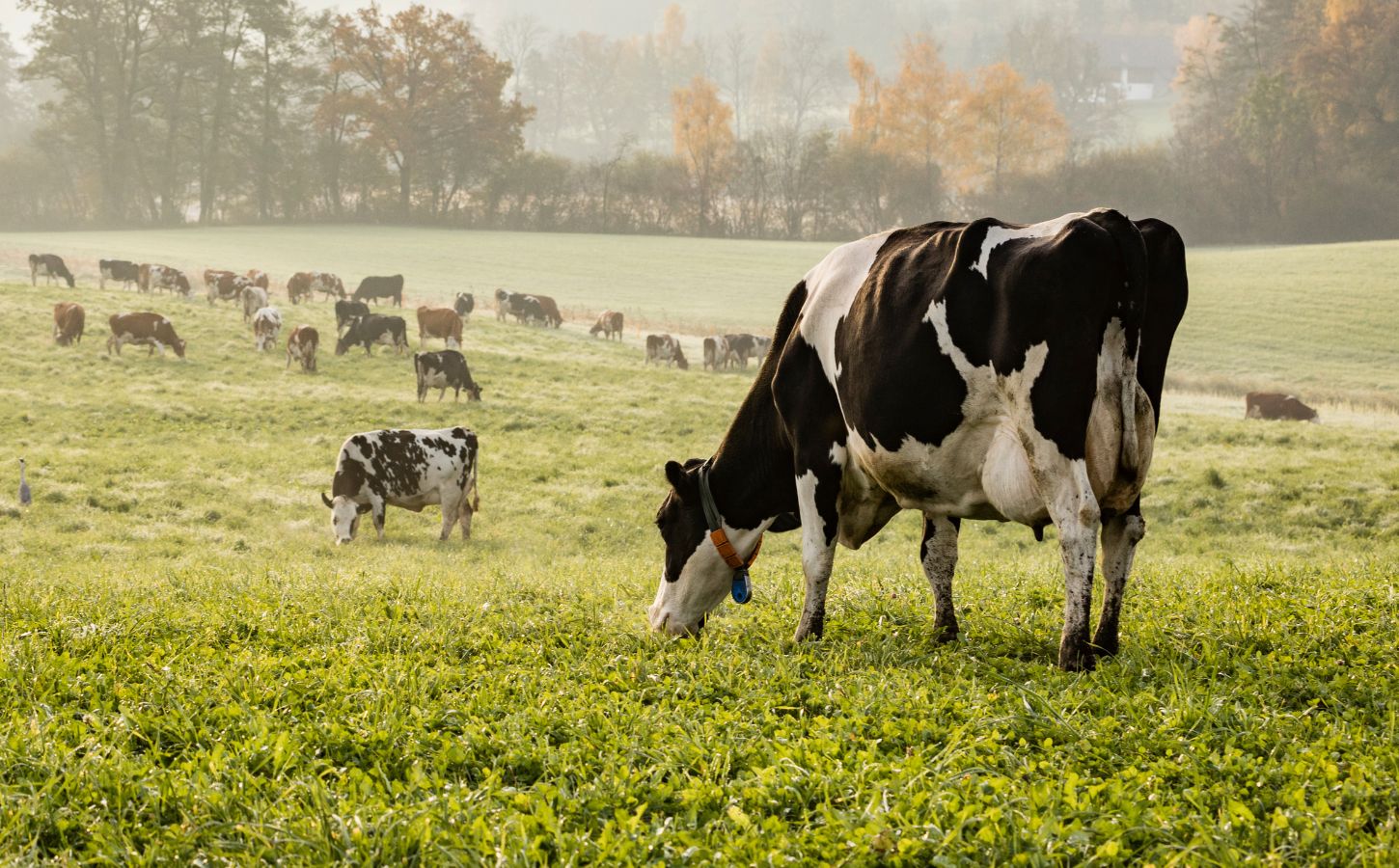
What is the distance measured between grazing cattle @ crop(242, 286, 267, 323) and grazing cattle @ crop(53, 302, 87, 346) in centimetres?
491

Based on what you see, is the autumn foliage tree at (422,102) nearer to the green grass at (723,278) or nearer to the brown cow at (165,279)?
the green grass at (723,278)

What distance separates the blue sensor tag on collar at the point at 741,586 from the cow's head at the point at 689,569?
0.16ft

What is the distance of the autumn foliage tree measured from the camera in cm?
6022

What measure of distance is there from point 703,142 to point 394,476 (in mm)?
51329

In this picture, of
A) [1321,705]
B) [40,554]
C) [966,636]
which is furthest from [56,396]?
[1321,705]

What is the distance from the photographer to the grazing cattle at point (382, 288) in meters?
40.1

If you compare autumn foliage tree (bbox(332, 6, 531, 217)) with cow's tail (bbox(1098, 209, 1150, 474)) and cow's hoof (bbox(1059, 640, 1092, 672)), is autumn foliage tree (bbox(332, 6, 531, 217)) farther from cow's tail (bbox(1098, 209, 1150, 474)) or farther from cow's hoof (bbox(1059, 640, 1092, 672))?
cow's hoof (bbox(1059, 640, 1092, 672))

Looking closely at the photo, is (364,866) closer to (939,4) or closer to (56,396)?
(56,396)

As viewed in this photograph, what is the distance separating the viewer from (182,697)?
4828 mm

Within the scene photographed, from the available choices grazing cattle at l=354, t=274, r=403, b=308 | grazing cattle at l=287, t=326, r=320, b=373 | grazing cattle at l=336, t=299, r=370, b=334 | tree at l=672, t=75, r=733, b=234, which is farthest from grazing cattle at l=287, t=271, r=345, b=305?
tree at l=672, t=75, r=733, b=234

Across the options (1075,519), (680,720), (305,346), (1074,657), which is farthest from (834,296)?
(305,346)

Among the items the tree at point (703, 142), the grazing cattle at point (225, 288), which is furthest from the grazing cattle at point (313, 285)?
the tree at point (703, 142)

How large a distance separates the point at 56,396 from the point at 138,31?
138ft

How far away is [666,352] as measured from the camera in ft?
112
